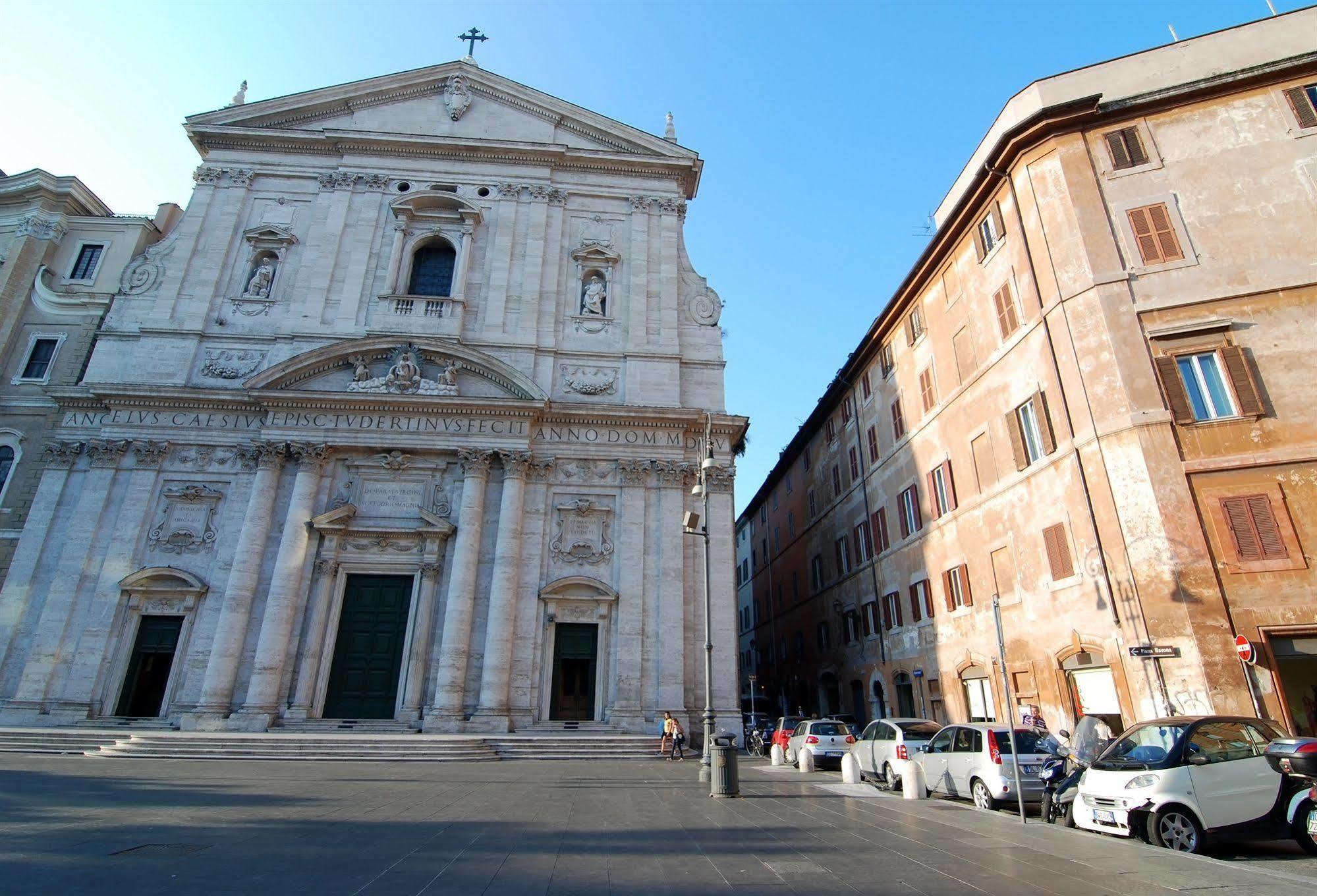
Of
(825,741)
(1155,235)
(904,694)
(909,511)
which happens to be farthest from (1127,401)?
(904,694)

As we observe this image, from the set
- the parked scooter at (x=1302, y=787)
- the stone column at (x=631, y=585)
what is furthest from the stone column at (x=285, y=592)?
the parked scooter at (x=1302, y=787)

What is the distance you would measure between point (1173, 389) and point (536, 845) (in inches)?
612

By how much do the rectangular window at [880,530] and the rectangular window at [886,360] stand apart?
5282 mm

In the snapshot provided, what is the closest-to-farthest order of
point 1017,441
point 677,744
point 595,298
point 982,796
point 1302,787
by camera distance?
point 1302,787 < point 982,796 < point 677,744 < point 1017,441 < point 595,298

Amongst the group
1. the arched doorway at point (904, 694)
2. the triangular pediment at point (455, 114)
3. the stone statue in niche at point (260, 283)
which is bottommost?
the arched doorway at point (904, 694)

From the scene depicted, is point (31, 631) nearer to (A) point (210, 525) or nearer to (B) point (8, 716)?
(B) point (8, 716)

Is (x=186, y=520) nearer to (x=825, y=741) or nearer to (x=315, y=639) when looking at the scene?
(x=315, y=639)

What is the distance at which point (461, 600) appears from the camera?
67.3 feet

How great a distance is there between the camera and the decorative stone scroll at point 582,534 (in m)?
22.0

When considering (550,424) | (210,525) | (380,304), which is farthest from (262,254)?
(550,424)

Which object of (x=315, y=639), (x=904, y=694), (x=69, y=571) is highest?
(x=69, y=571)

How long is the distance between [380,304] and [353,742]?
48.6ft

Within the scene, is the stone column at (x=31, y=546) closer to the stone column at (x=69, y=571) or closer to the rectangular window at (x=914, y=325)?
the stone column at (x=69, y=571)

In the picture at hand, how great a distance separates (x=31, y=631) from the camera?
20.2 m
